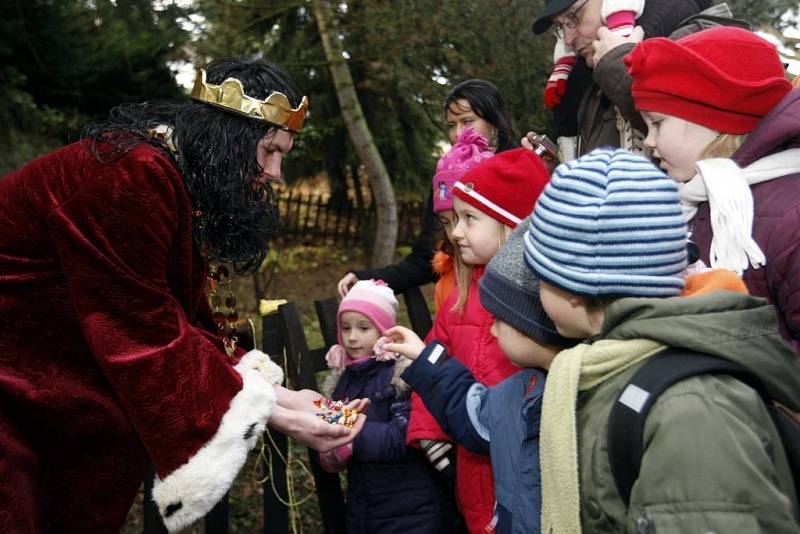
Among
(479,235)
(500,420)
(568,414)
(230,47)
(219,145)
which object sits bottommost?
(500,420)

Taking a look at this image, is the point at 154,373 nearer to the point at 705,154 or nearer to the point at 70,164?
the point at 70,164

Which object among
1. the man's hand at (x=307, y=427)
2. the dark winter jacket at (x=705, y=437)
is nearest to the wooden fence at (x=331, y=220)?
the man's hand at (x=307, y=427)

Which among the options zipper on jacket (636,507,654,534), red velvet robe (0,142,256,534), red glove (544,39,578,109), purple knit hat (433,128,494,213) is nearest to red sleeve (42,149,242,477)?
red velvet robe (0,142,256,534)

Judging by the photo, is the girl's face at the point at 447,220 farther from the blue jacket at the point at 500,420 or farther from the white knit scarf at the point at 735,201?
the white knit scarf at the point at 735,201

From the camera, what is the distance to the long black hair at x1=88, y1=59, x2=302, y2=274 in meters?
2.14

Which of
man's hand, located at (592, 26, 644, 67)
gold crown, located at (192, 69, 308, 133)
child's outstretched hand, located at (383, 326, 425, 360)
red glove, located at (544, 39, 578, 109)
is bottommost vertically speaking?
child's outstretched hand, located at (383, 326, 425, 360)

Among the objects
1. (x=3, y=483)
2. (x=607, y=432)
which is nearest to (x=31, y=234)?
(x=3, y=483)

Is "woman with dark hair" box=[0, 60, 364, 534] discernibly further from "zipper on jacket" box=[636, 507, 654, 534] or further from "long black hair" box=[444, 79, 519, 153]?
"long black hair" box=[444, 79, 519, 153]

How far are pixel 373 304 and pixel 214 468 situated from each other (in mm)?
1204

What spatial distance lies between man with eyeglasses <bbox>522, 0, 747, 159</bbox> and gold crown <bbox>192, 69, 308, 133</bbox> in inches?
49.1

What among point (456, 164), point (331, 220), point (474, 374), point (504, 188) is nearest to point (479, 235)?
point (504, 188)

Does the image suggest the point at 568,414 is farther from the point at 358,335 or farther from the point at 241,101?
the point at 358,335

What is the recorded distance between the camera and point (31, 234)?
6.42 ft

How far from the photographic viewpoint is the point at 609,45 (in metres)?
2.65
